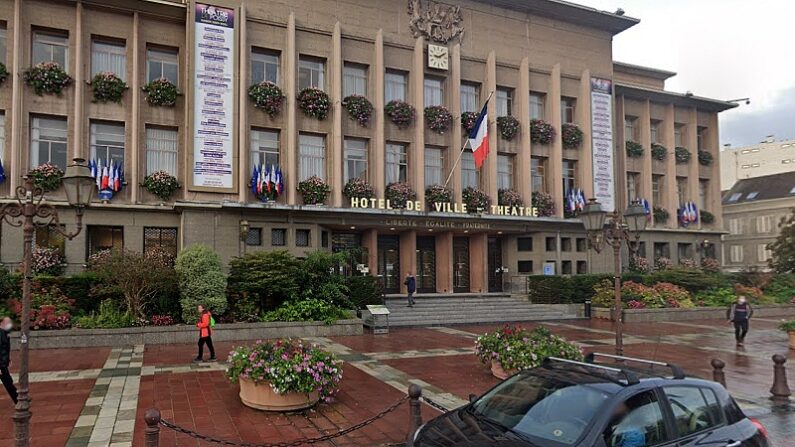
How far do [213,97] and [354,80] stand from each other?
263 inches

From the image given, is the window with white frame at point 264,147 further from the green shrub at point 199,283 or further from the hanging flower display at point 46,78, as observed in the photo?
the hanging flower display at point 46,78

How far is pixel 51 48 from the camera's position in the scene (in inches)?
864

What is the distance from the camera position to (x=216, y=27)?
22516mm

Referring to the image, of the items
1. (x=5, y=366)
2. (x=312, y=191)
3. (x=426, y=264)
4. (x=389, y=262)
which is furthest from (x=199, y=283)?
(x=426, y=264)

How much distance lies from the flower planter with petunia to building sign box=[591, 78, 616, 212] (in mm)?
15247

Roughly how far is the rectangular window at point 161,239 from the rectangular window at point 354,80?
9609 millimetres

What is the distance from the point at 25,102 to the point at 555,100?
2372cm

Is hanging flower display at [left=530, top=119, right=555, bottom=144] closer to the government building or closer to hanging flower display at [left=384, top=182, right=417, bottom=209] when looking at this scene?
the government building

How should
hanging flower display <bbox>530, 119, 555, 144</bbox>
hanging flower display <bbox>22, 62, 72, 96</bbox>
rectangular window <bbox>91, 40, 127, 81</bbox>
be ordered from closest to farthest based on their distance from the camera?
hanging flower display <bbox>22, 62, 72, 96</bbox>
rectangular window <bbox>91, 40, 127, 81</bbox>
hanging flower display <bbox>530, 119, 555, 144</bbox>

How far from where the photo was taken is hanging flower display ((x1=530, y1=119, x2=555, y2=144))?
95.5 ft

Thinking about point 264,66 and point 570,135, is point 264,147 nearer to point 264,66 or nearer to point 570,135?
point 264,66

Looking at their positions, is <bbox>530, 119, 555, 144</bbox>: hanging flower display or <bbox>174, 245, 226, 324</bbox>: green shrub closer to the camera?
<bbox>174, 245, 226, 324</bbox>: green shrub

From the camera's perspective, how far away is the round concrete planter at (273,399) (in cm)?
902

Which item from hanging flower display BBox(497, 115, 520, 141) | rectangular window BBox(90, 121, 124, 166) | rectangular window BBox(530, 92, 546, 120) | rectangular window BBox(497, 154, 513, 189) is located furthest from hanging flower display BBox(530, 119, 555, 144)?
rectangular window BBox(90, 121, 124, 166)
